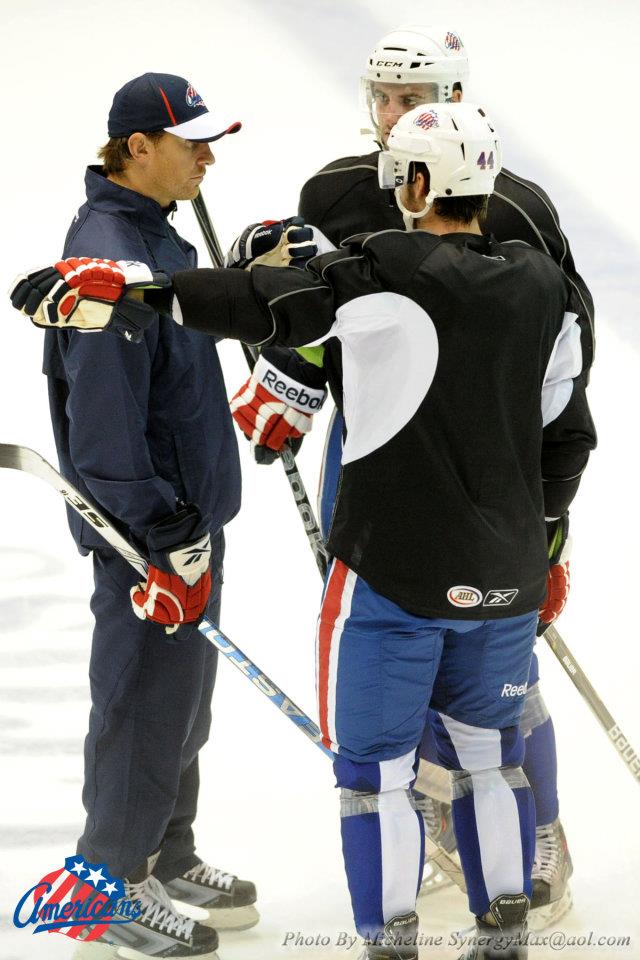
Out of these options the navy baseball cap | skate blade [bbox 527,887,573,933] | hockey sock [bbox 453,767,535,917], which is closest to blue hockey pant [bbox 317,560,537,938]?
hockey sock [bbox 453,767,535,917]

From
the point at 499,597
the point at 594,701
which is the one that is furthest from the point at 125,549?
the point at 594,701

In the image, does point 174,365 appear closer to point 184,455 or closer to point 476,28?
point 184,455

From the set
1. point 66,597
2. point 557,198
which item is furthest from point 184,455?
point 557,198

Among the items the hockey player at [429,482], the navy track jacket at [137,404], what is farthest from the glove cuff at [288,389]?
the hockey player at [429,482]

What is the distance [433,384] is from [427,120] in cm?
39

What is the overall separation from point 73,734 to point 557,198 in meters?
2.99

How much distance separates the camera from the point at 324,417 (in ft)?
13.6

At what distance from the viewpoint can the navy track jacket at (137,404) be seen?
6.50 feet

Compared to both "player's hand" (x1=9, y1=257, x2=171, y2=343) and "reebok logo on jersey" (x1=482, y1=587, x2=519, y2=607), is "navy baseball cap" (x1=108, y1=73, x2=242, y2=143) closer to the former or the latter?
"player's hand" (x1=9, y1=257, x2=171, y2=343)

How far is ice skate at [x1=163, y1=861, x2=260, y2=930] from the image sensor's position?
2377 mm

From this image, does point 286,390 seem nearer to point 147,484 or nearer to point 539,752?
point 147,484

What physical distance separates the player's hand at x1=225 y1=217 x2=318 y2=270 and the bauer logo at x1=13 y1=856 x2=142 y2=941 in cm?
108

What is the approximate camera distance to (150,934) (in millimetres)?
2275

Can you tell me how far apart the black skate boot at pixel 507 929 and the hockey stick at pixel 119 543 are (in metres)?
0.38
